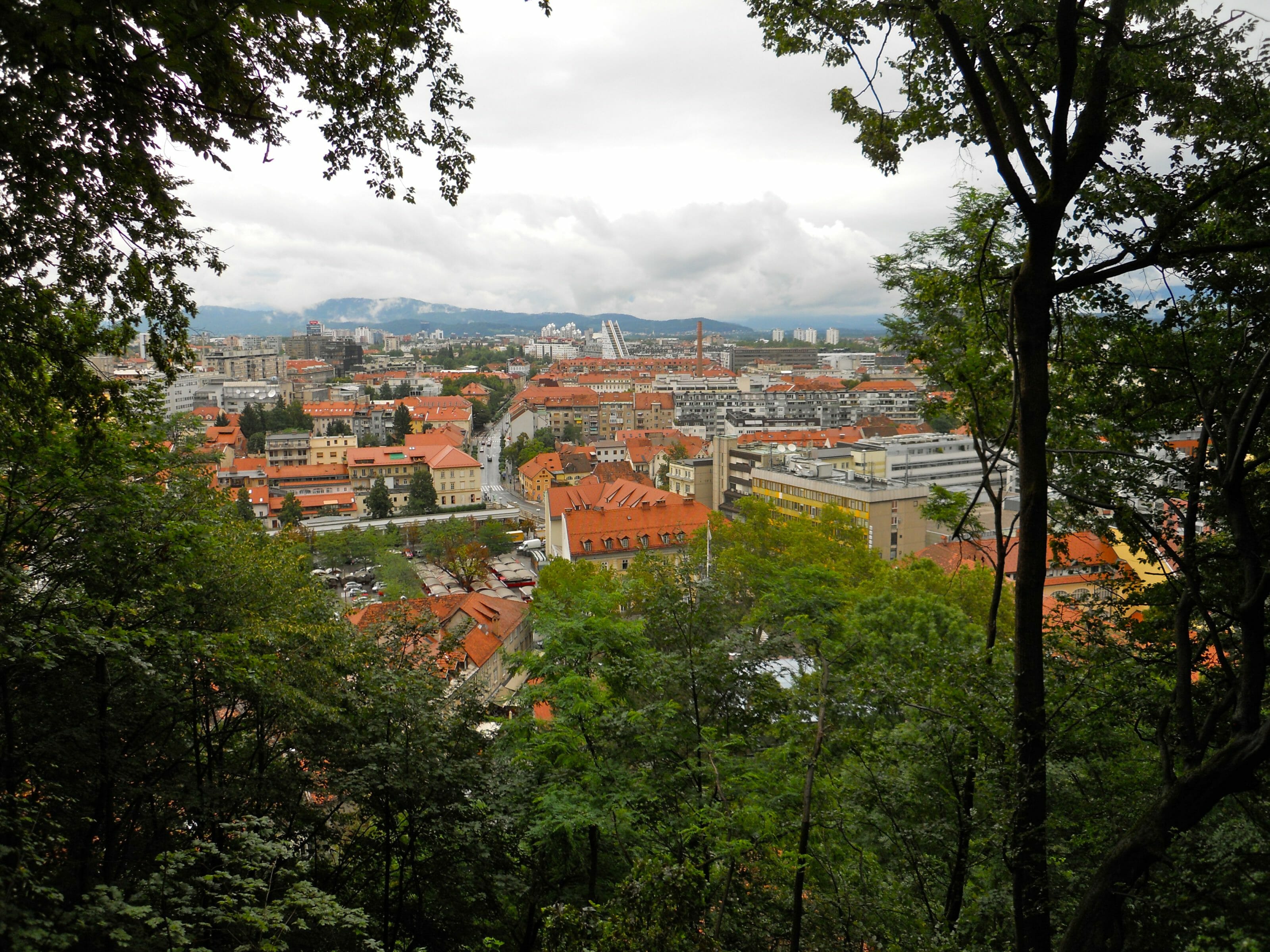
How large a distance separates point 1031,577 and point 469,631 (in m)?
16.4

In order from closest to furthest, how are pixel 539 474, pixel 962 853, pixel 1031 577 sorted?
pixel 1031 577 < pixel 962 853 < pixel 539 474

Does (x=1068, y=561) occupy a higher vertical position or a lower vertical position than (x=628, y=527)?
higher

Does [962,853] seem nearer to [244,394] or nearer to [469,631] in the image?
[469,631]

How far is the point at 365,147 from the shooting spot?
16.3ft

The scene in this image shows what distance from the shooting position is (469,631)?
18688mm

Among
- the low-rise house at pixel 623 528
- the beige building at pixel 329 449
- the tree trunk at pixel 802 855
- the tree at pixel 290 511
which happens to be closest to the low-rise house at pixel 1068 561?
the tree trunk at pixel 802 855

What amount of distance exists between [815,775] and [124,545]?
24.6 feet

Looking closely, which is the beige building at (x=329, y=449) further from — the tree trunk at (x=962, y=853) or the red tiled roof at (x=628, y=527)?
the tree trunk at (x=962, y=853)

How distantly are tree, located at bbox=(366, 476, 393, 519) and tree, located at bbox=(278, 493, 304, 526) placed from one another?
451 centimetres

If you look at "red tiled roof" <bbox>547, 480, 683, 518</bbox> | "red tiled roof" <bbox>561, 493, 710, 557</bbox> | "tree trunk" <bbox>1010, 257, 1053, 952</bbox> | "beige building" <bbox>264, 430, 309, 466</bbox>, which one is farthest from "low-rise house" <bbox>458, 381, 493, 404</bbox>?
"tree trunk" <bbox>1010, 257, 1053, 952</bbox>

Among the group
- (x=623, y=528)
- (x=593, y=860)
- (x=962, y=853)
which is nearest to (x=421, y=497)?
(x=623, y=528)

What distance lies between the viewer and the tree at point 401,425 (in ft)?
239

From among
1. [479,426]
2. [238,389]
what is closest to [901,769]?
[479,426]

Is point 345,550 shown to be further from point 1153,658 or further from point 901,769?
point 1153,658
